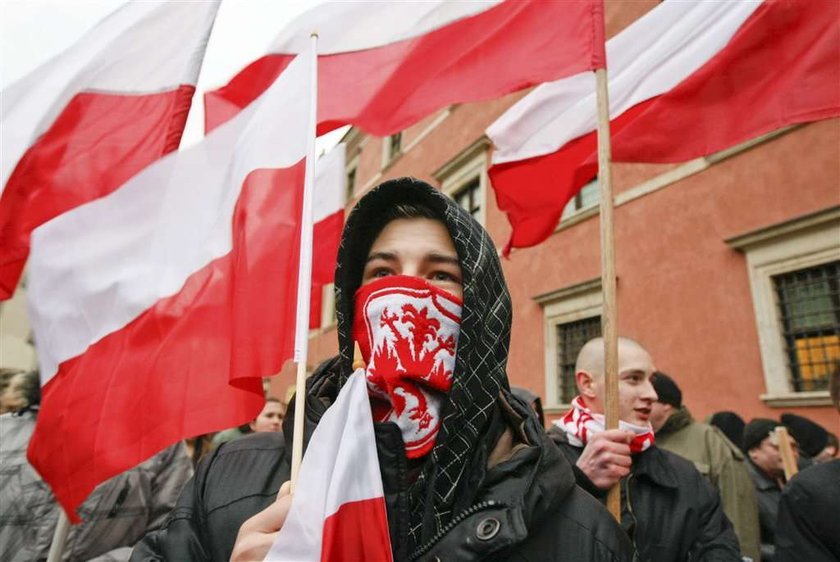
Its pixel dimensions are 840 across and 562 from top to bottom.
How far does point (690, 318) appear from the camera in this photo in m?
7.45

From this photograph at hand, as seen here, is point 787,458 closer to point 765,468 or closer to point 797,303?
point 765,468

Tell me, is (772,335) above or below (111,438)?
above

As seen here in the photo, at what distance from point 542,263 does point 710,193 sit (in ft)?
10.7

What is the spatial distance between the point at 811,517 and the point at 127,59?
3.38m

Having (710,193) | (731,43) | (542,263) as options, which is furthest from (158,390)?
(542,263)

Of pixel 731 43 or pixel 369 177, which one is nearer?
pixel 731 43

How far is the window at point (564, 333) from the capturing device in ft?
30.3

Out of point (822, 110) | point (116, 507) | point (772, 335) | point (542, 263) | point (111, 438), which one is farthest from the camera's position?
point (542, 263)

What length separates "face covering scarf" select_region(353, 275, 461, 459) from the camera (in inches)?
53.4

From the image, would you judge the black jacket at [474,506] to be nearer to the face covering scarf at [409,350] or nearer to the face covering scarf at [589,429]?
the face covering scarf at [409,350]

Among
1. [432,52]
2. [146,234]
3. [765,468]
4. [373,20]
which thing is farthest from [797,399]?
[146,234]

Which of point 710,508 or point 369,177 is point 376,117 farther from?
point 369,177

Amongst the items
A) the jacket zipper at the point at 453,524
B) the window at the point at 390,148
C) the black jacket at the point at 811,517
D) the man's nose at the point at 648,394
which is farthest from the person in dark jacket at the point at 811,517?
the window at the point at 390,148

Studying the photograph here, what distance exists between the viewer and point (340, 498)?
1.10 m
